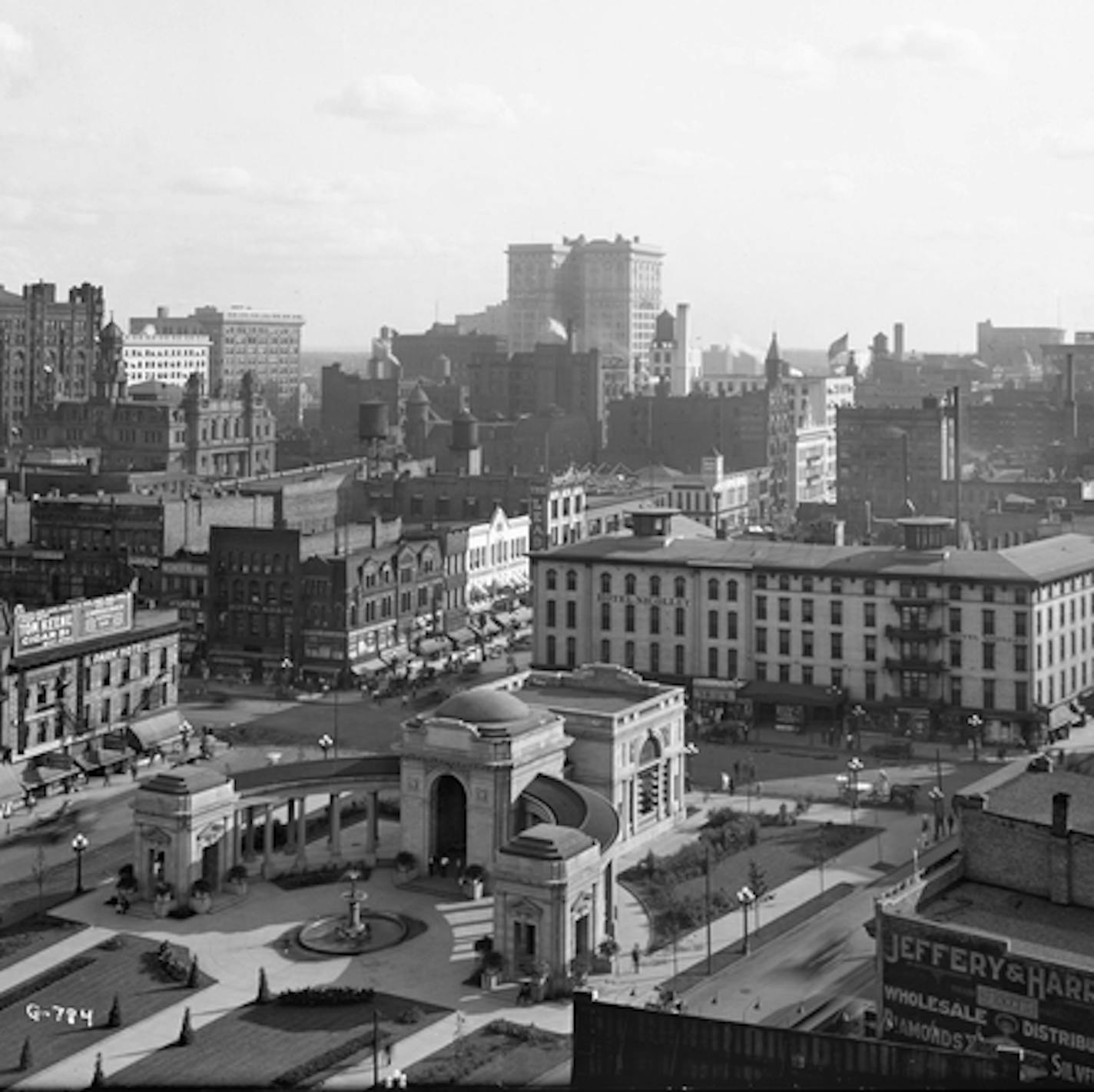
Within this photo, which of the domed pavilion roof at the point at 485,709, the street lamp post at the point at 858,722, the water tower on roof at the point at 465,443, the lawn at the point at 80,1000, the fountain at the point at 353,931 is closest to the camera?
the lawn at the point at 80,1000

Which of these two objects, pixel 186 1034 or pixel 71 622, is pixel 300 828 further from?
pixel 71 622

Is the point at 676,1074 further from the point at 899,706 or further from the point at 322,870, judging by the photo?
the point at 899,706

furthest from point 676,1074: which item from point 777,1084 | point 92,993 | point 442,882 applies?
point 442,882

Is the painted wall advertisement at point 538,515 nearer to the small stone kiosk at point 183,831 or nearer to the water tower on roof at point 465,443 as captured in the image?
the water tower on roof at point 465,443

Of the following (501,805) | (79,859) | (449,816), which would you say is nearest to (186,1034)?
(79,859)

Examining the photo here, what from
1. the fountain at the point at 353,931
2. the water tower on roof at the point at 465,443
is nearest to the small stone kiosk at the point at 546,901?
the fountain at the point at 353,931

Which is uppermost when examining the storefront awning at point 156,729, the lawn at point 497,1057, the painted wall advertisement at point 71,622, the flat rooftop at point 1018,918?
the painted wall advertisement at point 71,622
